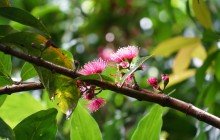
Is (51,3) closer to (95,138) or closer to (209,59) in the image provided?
(209,59)

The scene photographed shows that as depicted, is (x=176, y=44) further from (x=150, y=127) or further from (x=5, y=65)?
(x=5, y=65)

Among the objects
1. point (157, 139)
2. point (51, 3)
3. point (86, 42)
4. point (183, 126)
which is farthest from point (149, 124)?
point (51, 3)

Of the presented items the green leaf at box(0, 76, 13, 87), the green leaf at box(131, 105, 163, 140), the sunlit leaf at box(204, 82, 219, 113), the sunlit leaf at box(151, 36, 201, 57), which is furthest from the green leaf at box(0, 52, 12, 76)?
the sunlit leaf at box(151, 36, 201, 57)

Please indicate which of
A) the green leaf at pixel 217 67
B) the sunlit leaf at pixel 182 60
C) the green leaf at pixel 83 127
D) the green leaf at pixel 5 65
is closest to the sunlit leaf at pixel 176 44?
the sunlit leaf at pixel 182 60

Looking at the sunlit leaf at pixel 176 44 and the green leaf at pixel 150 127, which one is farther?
the sunlit leaf at pixel 176 44

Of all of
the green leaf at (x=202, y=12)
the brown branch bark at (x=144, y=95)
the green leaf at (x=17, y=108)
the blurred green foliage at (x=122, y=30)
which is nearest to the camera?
the brown branch bark at (x=144, y=95)

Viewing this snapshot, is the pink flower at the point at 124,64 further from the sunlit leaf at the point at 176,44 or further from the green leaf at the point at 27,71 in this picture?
the sunlit leaf at the point at 176,44

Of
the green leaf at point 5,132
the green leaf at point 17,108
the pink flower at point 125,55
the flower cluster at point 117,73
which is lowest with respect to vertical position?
the green leaf at point 17,108

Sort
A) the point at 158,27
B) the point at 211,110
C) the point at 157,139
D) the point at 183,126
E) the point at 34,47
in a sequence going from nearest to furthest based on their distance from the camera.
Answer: the point at 34,47, the point at 157,139, the point at 211,110, the point at 183,126, the point at 158,27
